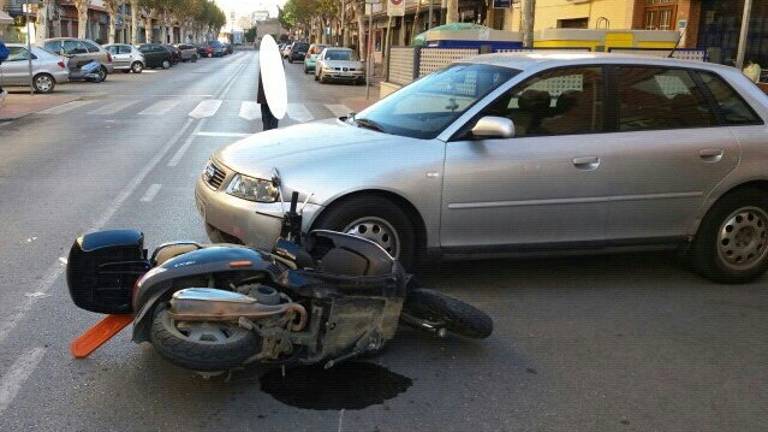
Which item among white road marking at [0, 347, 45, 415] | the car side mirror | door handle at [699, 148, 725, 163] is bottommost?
white road marking at [0, 347, 45, 415]

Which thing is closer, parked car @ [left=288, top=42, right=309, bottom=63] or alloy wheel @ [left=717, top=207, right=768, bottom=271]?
alloy wheel @ [left=717, top=207, right=768, bottom=271]

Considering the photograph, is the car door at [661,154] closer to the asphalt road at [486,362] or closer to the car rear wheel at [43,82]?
the asphalt road at [486,362]

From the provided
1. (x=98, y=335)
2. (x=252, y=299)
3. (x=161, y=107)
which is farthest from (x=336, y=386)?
(x=161, y=107)

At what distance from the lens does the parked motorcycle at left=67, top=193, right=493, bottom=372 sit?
3469 millimetres

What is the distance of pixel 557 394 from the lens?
3.86 meters

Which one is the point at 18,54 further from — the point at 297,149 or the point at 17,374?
the point at 17,374

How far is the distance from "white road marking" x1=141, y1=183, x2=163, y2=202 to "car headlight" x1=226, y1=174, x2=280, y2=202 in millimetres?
3555

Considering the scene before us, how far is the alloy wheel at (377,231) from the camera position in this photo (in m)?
4.91

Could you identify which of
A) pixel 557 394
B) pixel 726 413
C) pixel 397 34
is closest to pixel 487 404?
pixel 557 394

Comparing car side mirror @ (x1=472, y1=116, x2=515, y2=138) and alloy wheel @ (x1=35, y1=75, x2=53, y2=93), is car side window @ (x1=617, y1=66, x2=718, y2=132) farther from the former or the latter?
alloy wheel @ (x1=35, y1=75, x2=53, y2=93)

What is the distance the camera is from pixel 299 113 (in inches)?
729

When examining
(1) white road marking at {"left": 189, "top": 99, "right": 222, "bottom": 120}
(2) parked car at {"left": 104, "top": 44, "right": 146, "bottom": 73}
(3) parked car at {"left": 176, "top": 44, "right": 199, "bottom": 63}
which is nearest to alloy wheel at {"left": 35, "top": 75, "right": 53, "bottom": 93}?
(1) white road marking at {"left": 189, "top": 99, "right": 222, "bottom": 120}

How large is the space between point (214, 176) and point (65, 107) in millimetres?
15633

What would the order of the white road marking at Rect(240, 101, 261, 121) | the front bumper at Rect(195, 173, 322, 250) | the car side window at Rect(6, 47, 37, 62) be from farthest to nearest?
the car side window at Rect(6, 47, 37, 62)
the white road marking at Rect(240, 101, 261, 121)
the front bumper at Rect(195, 173, 322, 250)
